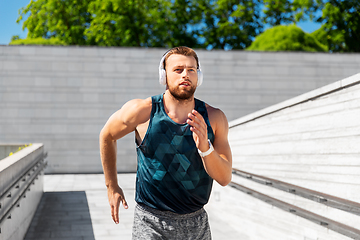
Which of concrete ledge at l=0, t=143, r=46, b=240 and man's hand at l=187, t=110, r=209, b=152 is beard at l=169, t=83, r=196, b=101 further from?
concrete ledge at l=0, t=143, r=46, b=240

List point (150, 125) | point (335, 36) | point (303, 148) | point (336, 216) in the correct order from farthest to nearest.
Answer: point (335, 36), point (303, 148), point (336, 216), point (150, 125)

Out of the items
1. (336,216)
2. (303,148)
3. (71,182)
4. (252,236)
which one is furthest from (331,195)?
(71,182)

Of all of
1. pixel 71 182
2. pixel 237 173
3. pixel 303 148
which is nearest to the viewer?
pixel 303 148

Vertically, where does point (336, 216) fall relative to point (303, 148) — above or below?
below

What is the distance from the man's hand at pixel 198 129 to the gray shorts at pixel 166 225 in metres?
0.53

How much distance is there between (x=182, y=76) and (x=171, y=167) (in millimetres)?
491

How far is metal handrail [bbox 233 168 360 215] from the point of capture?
3764 mm

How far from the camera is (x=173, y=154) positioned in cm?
224

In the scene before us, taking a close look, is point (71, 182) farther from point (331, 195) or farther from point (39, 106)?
point (331, 195)

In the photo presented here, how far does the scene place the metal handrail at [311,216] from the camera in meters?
3.77

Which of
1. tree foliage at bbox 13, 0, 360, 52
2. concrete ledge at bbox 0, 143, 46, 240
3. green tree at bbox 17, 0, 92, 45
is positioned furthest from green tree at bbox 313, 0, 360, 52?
concrete ledge at bbox 0, 143, 46, 240

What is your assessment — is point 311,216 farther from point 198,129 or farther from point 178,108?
point 198,129

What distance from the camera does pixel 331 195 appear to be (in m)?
4.05

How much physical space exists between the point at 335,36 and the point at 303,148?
83.8ft
